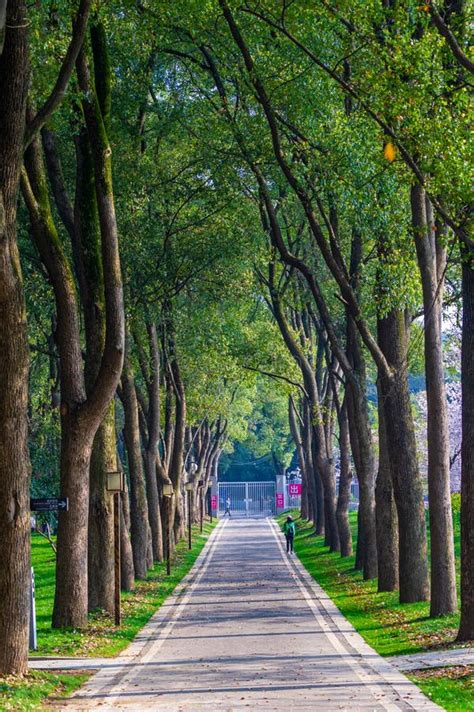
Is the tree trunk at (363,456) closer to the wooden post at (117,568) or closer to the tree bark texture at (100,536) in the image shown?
the tree bark texture at (100,536)

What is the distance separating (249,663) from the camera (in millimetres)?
15102

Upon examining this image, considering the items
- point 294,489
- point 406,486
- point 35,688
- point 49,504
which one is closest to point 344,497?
point 406,486

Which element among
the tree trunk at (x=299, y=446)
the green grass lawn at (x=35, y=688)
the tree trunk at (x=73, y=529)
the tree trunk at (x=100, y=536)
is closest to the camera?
the green grass lawn at (x=35, y=688)

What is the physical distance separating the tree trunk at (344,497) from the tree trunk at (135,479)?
852 cm

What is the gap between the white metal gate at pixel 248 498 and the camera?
99.0 metres

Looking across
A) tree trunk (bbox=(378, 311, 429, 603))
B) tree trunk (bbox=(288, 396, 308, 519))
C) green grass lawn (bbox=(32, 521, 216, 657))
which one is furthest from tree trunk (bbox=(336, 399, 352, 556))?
tree trunk (bbox=(378, 311, 429, 603))

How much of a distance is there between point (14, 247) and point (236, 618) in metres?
10.3

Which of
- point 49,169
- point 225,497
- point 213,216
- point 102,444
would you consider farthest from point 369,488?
point 225,497

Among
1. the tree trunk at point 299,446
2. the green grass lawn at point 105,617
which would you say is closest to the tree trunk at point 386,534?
the green grass lawn at point 105,617

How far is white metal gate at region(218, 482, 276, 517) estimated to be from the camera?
99.0 m

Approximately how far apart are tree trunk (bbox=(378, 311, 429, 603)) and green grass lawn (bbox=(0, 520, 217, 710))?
481cm

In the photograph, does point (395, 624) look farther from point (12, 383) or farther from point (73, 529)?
point (12, 383)

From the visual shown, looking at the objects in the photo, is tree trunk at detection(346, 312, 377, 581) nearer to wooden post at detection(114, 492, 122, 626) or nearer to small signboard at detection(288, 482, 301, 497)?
wooden post at detection(114, 492, 122, 626)

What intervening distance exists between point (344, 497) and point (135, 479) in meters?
10.5
